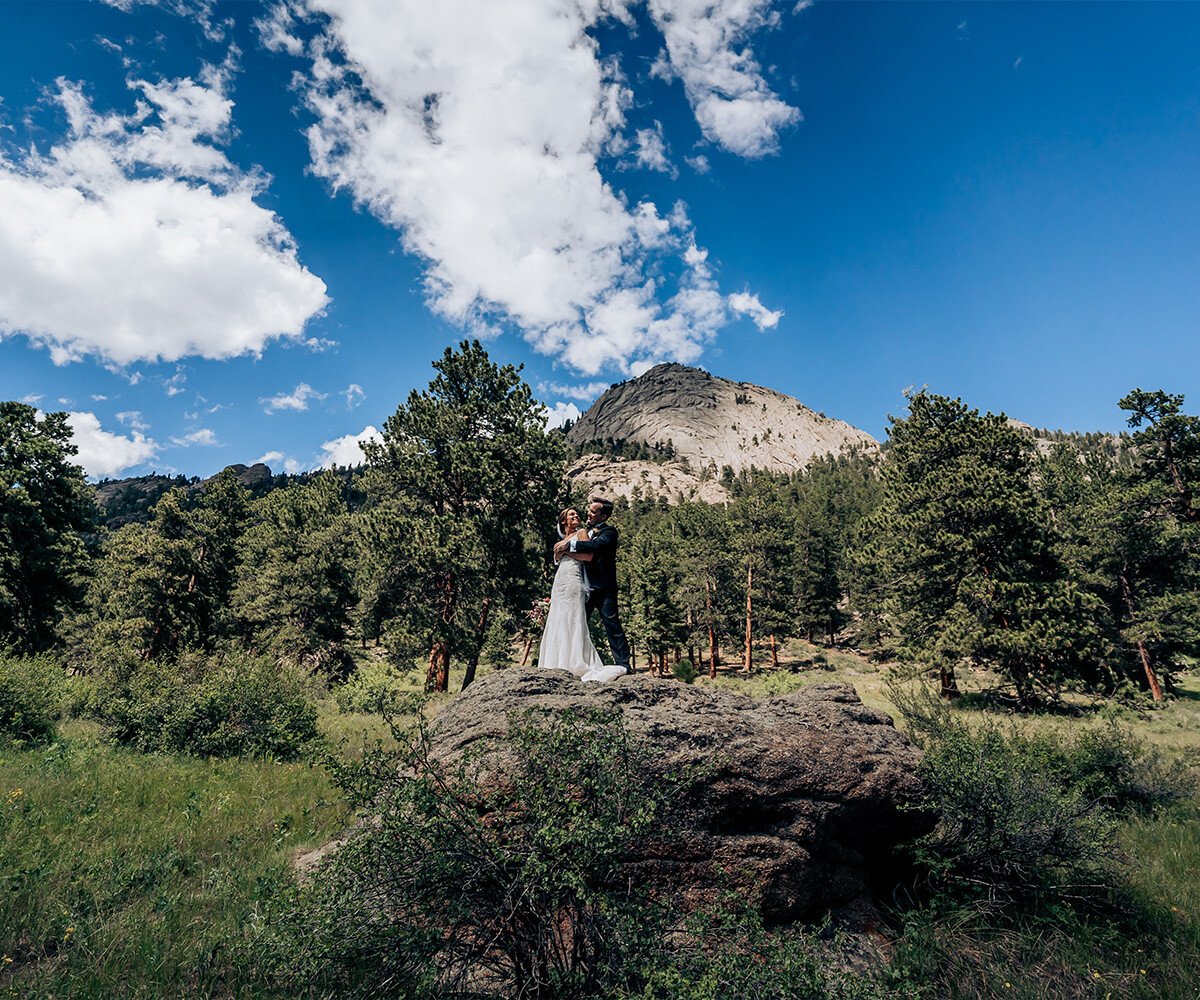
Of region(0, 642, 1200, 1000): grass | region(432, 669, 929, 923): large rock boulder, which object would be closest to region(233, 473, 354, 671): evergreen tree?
region(0, 642, 1200, 1000): grass

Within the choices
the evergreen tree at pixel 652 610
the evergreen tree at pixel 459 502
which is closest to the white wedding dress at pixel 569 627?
the evergreen tree at pixel 459 502

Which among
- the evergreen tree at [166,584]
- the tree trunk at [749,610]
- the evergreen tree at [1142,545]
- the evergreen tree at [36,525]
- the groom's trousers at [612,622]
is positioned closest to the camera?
the groom's trousers at [612,622]

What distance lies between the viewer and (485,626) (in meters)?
20.3

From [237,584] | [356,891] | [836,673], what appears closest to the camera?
[356,891]

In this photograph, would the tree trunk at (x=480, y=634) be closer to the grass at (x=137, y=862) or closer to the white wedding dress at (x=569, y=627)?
the grass at (x=137, y=862)

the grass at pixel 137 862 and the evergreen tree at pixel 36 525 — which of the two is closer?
the grass at pixel 137 862

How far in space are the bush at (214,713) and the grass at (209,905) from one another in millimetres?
1634

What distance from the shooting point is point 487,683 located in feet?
19.5

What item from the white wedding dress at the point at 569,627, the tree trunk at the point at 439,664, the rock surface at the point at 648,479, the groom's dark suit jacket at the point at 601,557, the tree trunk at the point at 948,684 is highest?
the rock surface at the point at 648,479

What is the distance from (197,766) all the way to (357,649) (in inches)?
949

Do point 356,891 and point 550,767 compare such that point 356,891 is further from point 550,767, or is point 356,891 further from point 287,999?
point 550,767

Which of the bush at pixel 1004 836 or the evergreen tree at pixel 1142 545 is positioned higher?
the evergreen tree at pixel 1142 545

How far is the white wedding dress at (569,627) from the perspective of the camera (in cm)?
761

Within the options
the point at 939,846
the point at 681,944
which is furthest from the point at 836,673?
the point at 681,944
